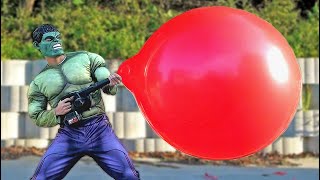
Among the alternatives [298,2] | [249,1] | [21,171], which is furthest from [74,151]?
[298,2]

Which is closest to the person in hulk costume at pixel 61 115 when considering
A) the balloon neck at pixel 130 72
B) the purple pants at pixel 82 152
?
the purple pants at pixel 82 152

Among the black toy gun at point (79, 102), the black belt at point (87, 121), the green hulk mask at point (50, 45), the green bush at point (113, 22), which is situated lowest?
the black belt at point (87, 121)

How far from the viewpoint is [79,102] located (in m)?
4.32

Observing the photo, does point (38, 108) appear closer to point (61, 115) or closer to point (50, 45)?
point (61, 115)

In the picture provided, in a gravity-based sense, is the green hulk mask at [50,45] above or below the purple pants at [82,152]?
above

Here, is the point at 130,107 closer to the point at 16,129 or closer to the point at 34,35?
the point at 16,129

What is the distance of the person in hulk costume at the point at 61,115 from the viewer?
437cm

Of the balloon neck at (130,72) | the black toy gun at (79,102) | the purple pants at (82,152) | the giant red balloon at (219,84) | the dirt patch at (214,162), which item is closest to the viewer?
the giant red balloon at (219,84)

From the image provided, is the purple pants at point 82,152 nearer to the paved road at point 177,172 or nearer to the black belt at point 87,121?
the black belt at point 87,121

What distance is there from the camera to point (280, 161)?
9.23 m

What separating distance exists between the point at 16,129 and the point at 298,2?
16.8 ft

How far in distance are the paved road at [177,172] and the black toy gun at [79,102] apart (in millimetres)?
3419

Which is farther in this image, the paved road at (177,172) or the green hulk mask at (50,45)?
the paved road at (177,172)

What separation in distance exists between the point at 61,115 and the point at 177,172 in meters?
4.12
